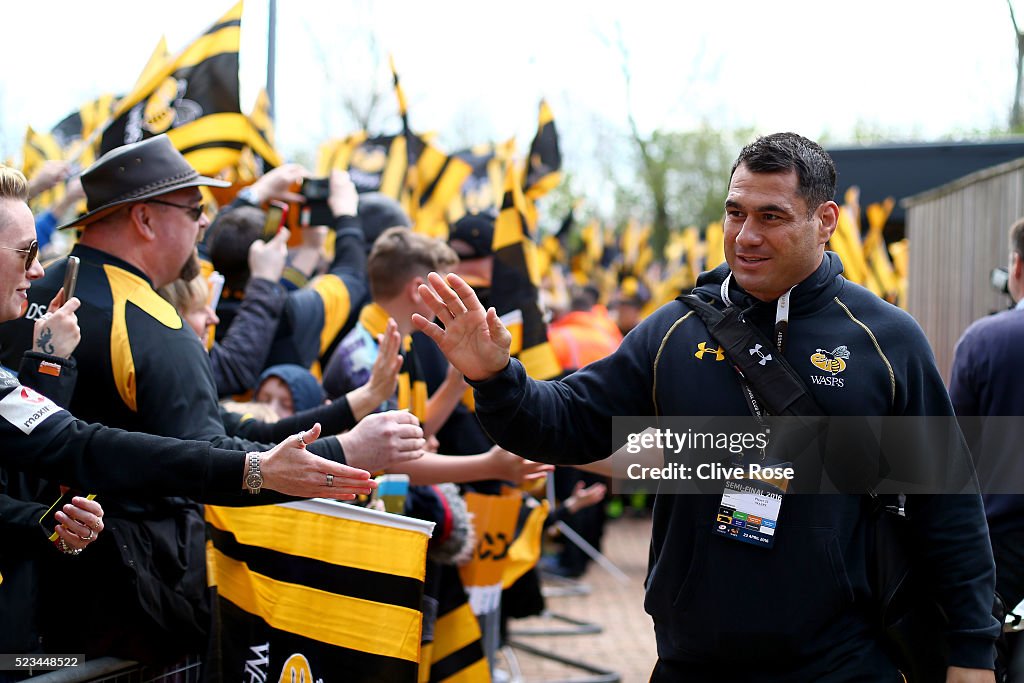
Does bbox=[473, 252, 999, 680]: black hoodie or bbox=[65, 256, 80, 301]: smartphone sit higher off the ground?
bbox=[65, 256, 80, 301]: smartphone

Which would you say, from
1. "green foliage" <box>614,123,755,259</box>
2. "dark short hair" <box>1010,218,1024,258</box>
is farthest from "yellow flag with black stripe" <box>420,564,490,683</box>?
"green foliage" <box>614,123,755,259</box>

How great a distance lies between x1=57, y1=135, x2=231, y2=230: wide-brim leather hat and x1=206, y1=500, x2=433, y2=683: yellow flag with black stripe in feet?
3.56

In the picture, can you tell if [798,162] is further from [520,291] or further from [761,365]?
[520,291]

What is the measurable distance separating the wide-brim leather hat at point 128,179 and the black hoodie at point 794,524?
139 cm

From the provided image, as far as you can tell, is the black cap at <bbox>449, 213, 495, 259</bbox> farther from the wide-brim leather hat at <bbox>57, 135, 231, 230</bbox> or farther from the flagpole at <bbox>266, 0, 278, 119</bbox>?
the flagpole at <bbox>266, 0, 278, 119</bbox>

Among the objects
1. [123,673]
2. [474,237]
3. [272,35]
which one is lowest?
[123,673]

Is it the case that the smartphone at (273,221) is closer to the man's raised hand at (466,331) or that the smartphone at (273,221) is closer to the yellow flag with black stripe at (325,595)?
the yellow flag with black stripe at (325,595)

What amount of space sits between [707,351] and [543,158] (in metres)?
4.85

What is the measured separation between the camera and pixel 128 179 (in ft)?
11.5

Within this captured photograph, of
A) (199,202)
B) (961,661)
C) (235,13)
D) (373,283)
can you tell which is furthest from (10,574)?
(235,13)

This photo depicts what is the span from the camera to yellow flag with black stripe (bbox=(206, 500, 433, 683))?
3.28 metres

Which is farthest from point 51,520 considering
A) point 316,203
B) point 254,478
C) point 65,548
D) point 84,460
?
point 316,203

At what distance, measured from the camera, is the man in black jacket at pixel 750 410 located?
2895 millimetres

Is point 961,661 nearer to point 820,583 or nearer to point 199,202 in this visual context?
point 820,583
